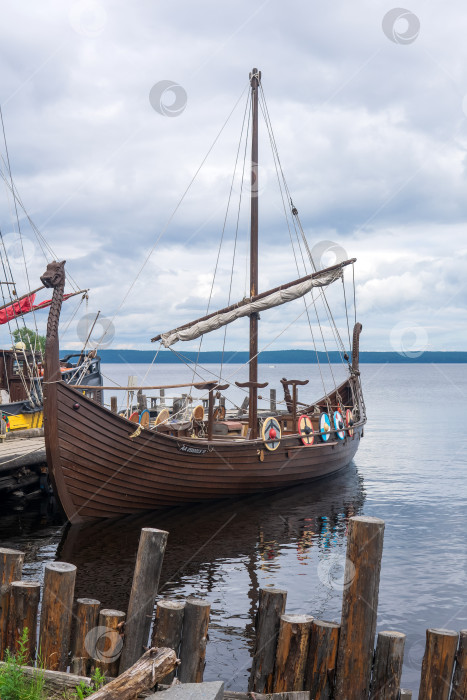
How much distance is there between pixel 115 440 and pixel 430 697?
1151 cm

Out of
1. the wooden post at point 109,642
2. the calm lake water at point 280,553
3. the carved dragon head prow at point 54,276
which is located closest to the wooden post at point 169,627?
the wooden post at point 109,642

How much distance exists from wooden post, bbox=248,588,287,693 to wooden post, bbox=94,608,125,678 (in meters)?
1.48

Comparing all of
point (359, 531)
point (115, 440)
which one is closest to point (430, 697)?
point (359, 531)

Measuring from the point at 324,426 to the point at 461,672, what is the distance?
16866 mm

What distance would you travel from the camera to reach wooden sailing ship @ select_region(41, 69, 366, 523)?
1543 cm

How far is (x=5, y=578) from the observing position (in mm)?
7109

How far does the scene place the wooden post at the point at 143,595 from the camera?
6.92 m

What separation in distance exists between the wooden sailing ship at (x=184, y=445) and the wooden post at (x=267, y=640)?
9.48 m

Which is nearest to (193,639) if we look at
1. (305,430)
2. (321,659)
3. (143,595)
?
(143,595)

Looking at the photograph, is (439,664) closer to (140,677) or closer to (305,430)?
(140,677)

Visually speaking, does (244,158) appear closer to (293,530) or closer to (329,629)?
(293,530)

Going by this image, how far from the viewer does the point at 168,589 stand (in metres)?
12.4

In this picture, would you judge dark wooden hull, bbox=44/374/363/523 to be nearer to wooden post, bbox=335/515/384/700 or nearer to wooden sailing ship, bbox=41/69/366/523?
wooden sailing ship, bbox=41/69/366/523

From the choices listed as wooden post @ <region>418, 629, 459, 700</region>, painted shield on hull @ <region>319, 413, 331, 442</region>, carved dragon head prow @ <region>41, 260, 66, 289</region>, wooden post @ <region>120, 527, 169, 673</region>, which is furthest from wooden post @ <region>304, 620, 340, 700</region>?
painted shield on hull @ <region>319, 413, 331, 442</region>
